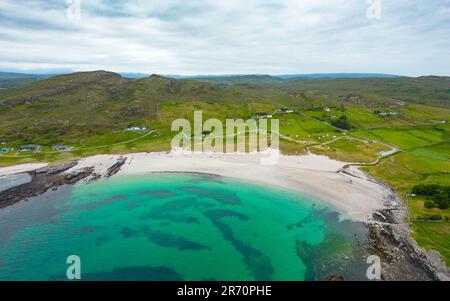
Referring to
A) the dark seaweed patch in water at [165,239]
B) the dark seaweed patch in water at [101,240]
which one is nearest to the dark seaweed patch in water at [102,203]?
the dark seaweed patch in water at [165,239]

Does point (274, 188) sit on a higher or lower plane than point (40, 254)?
higher

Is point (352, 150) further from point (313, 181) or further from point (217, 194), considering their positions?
point (217, 194)

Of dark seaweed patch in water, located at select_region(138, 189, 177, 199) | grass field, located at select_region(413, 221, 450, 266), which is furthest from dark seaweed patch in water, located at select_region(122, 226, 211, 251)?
grass field, located at select_region(413, 221, 450, 266)

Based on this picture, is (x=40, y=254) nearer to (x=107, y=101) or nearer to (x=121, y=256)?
(x=121, y=256)

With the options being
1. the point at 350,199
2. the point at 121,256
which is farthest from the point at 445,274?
the point at 121,256

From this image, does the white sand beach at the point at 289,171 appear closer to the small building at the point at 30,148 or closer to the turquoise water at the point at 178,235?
the turquoise water at the point at 178,235

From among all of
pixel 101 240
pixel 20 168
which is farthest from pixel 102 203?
pixel 20 168
